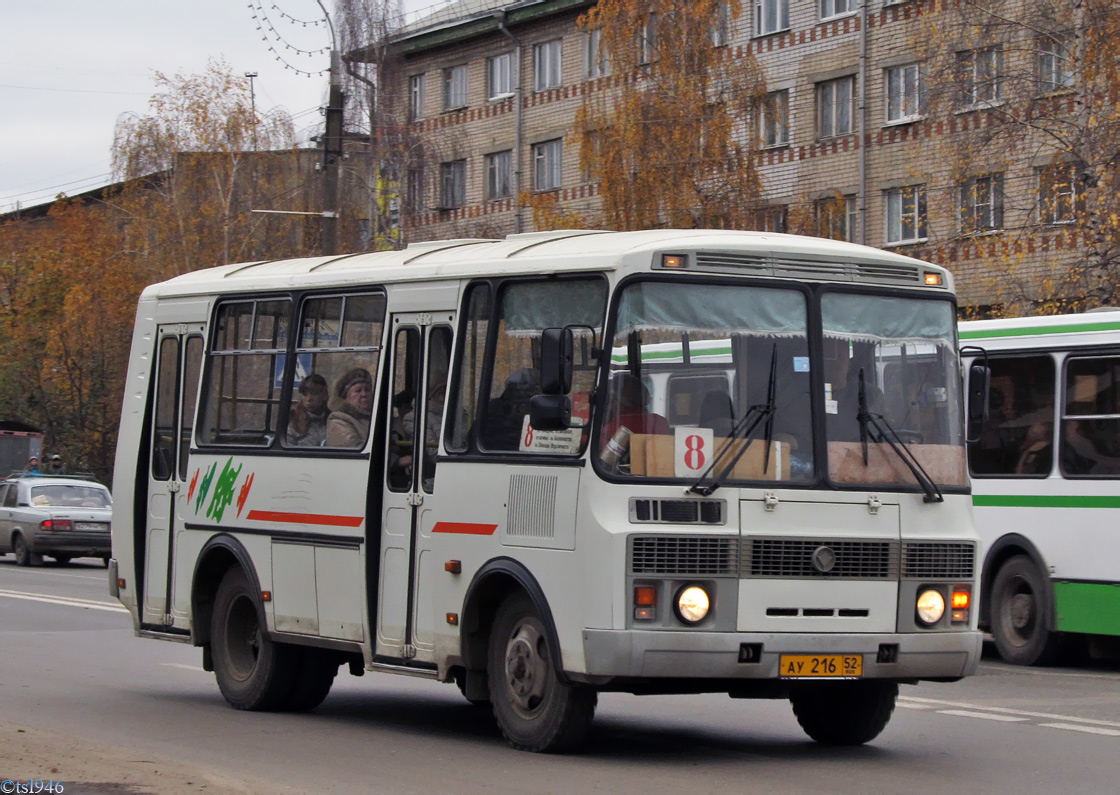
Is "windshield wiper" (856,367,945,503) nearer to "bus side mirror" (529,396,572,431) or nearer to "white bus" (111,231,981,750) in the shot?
"white bus" (111,231,981,750)

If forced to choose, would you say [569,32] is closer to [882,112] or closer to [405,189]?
[405,189]

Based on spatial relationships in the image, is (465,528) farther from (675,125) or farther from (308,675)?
(675,125)

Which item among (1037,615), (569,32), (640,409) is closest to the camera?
(640,409)

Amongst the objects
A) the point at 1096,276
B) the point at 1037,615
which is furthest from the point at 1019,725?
the point at 1096,276

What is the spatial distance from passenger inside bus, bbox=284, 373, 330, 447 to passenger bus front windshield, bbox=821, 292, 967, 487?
11.8 ft

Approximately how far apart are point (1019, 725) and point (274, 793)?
17.7 ft

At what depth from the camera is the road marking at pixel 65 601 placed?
22.3m

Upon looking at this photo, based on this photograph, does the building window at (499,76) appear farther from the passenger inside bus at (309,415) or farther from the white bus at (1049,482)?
the passenger inside bus at (309,415)

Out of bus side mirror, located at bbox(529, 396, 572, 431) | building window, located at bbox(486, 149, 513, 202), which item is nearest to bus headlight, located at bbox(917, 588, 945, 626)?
bus side mirror, located at bbox(529, 396, 572, 431)

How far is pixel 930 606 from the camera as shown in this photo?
9891mm

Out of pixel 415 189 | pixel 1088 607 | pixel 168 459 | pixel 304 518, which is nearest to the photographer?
pixel 304 518

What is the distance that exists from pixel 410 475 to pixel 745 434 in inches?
93.9

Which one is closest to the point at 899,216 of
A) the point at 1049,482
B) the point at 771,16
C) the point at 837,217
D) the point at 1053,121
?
the point at 837,217

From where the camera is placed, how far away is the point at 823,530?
958cm
